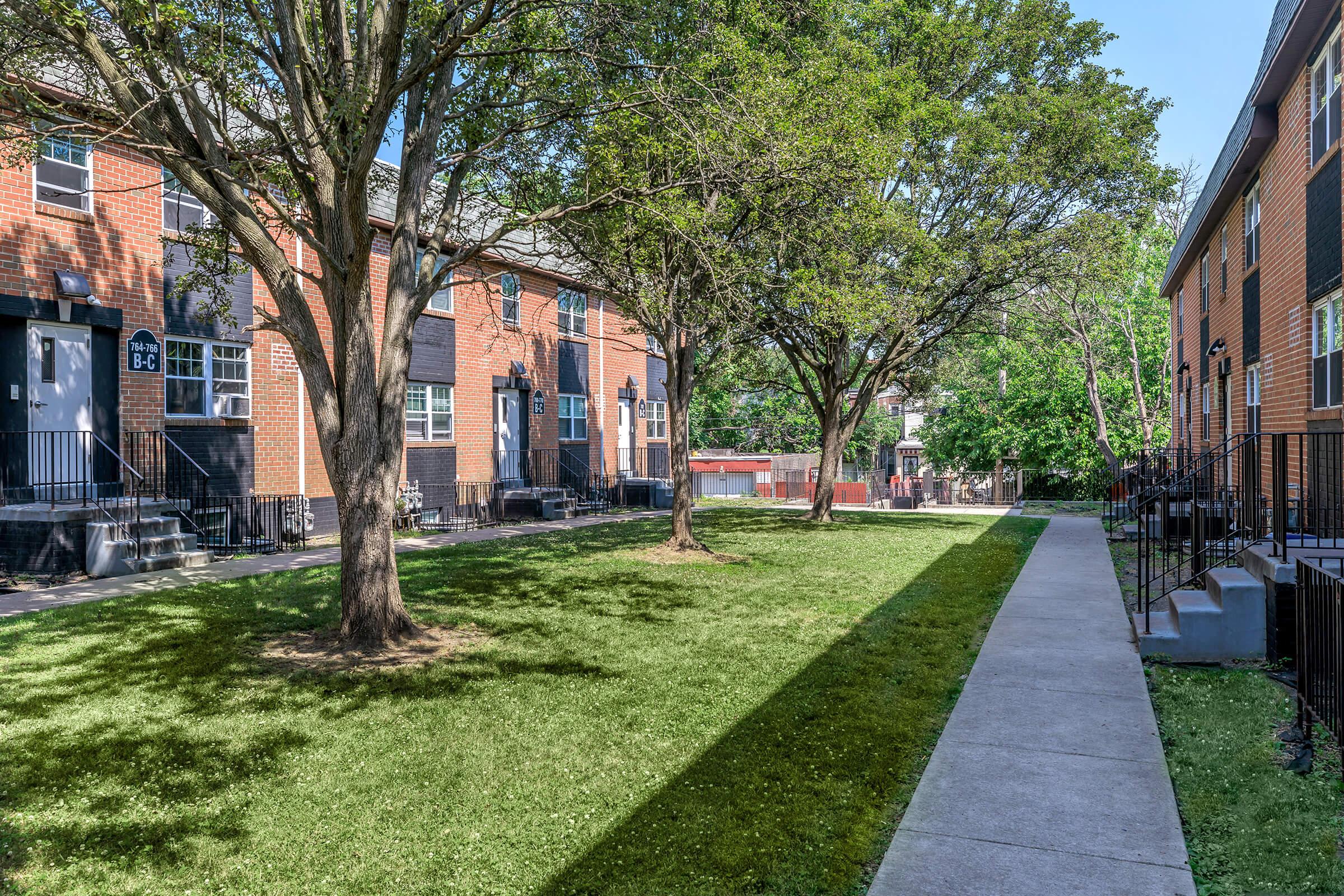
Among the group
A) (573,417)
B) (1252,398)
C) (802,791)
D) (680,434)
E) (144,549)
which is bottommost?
(802,791)

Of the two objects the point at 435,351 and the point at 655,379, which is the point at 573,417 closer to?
the point at 655,379

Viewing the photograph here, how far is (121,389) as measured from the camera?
1486 cm

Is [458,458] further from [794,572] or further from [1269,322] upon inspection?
[1269,322]

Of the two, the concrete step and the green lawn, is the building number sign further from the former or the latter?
the green lawn

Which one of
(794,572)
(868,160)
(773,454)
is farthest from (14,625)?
(773,454)

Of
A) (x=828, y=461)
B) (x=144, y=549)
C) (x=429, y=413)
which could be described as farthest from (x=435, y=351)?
(x=828, y=461)

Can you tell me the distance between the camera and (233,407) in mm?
16906

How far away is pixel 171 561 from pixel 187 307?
515cm

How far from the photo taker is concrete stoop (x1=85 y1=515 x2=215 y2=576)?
12602 millimetres

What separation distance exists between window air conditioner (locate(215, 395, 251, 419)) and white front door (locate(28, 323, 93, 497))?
7.87 ft

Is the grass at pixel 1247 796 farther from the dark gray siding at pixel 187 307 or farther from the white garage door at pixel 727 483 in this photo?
the white garage door at pixel 727 483

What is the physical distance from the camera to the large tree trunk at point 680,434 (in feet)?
51.2

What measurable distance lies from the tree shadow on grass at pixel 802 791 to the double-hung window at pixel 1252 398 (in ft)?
35.7

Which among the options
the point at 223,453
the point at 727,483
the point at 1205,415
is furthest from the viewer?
the point at 727,483
